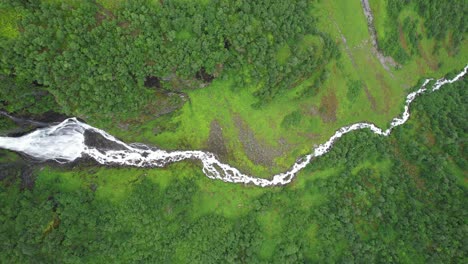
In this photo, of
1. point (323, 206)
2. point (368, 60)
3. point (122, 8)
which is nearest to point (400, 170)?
point (323, 206)

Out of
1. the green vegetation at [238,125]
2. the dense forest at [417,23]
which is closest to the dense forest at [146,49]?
the green vegetation at [238,125]

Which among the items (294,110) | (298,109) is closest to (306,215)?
(294,110)

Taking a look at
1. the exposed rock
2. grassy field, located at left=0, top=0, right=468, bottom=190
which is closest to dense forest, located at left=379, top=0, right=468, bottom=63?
grassy field, located at left=0, top=0, right=468, bottom=190

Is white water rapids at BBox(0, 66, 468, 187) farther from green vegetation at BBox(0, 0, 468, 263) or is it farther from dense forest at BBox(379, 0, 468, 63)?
dense forest at BBox(379, 0, 468, 63)

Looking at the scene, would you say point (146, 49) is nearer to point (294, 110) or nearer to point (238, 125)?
point (238, 125)

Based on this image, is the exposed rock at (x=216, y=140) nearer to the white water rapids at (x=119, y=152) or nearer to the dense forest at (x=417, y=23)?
the white water rapids at (x=119, y=152)
